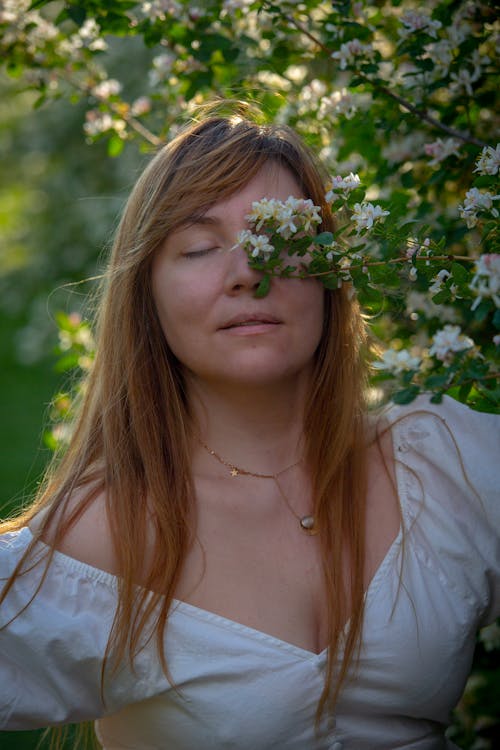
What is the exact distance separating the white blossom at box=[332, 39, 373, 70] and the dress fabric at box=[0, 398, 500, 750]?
967 millimetres

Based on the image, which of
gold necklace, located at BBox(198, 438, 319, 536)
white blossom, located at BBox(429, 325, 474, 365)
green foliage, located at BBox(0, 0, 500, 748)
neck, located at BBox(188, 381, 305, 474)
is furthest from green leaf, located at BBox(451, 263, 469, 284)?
gold necklace, located at BBox(198, 438, 319, 536)

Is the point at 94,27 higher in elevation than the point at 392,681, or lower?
higher

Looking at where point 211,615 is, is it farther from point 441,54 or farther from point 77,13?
point 77,13

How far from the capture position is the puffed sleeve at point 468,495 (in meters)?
1.95

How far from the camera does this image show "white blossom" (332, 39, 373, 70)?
2.18 meters

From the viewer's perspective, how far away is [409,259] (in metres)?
1.66

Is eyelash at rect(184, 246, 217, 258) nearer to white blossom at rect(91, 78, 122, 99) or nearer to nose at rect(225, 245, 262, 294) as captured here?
nose at rect(225, 245, 262, 294)

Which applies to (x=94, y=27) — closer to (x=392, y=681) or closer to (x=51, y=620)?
(x=51, y=620)

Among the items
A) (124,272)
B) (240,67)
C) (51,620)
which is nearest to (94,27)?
(240,67)

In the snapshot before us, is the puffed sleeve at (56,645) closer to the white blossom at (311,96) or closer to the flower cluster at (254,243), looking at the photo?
the flower cluster at (254,243)

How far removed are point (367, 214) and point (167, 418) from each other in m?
0.80

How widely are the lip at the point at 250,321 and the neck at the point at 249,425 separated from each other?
0.24m

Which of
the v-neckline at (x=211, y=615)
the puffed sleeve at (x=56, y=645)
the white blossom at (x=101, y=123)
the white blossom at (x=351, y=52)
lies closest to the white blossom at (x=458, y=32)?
the white blossom at (x=351, y=52)

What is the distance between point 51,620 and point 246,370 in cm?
70
